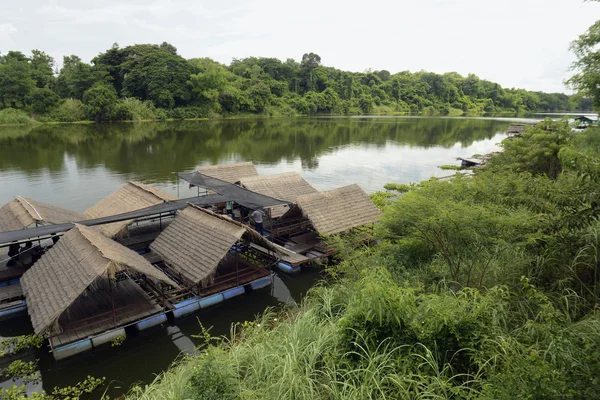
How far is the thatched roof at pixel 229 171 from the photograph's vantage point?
1995cm

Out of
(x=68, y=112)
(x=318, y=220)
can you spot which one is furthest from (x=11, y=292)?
(x=68, y=112)

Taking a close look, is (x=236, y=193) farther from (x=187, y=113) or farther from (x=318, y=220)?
(x=187, y=113)

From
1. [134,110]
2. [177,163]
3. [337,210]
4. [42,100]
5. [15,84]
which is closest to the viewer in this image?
[337,210]

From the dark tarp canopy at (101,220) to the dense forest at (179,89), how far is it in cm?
2914

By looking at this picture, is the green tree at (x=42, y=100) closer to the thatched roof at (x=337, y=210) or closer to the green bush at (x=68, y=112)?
the green bush at (x=68, y=112)

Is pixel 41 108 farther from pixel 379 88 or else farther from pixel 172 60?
pixel 379 88

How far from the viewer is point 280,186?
17812 mm

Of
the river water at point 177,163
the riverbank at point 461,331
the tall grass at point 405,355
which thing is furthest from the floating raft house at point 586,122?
the tall grass at point 405,355

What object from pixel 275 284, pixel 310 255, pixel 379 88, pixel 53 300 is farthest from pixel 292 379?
pixel 379 88

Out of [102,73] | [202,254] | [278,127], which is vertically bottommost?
[202,254]

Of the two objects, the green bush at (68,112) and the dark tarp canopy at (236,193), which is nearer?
the dark tarp canopy at (236,193)

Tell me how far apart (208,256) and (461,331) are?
731 centimetres

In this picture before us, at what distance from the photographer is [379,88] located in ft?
A: 364

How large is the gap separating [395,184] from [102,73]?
5765 cm
